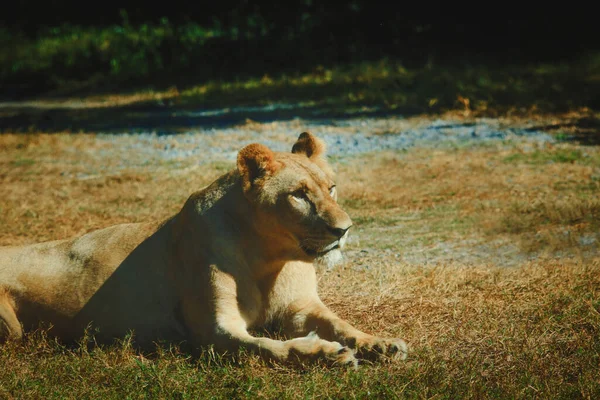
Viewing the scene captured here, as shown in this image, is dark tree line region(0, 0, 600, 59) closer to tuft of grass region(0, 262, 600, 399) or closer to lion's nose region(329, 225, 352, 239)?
tuft of grass region(0, 262, 600, 399)

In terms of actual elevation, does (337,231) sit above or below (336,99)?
above

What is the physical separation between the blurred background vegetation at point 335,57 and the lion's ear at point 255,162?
911 centimetres

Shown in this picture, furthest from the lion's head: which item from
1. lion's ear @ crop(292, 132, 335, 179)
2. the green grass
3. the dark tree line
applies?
the dark tree line

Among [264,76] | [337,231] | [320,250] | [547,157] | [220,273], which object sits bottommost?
[547,157]

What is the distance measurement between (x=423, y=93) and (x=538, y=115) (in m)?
2.65

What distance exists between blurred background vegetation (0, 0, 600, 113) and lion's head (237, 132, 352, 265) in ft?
29.8

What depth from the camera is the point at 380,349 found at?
3762 mm

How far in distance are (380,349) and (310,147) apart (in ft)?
3.98

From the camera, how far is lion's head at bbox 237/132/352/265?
12.6 feet

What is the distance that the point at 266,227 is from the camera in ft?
13.1

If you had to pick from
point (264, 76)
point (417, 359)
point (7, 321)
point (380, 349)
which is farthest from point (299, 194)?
point (264, 76)

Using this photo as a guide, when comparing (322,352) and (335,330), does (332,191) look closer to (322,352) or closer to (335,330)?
(335,330)

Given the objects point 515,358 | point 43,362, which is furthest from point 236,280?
point 515,358

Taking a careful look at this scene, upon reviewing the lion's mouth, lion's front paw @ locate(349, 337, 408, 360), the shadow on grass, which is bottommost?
the shadow on grass
